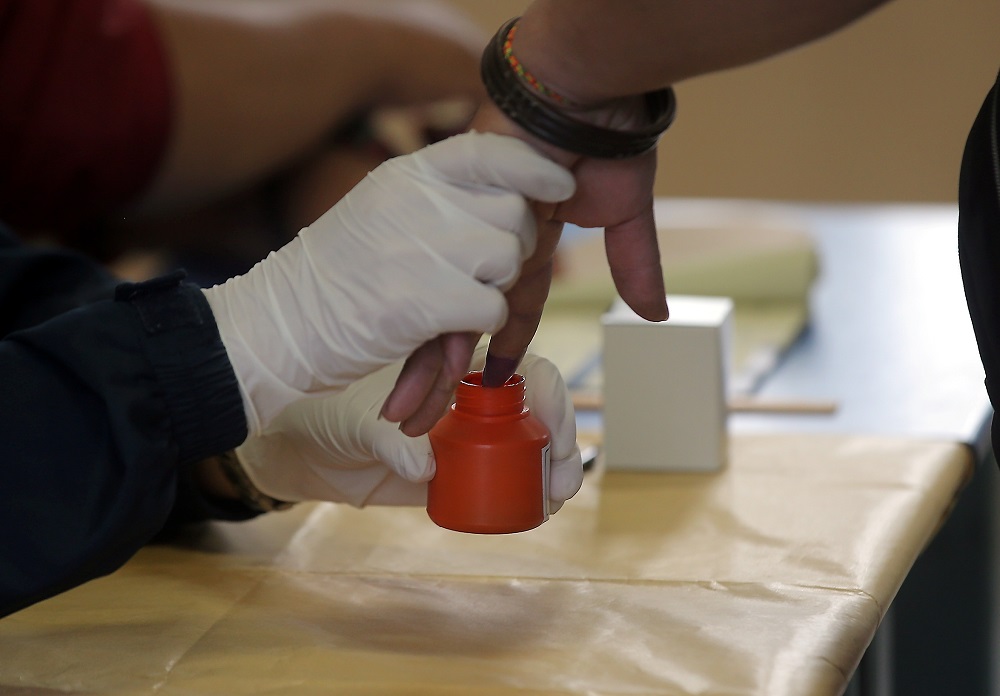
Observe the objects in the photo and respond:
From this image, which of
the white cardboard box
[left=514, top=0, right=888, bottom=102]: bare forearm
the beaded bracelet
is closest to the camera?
[left=514, top=0, right=888, bottom=102]: bare forearm

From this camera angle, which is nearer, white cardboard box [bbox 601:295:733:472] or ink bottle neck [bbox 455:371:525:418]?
ink bottle neck [bbox 455:371:525:418]

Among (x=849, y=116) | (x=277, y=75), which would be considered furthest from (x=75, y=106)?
(x=849, y=116)

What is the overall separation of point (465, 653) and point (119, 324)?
301 mm

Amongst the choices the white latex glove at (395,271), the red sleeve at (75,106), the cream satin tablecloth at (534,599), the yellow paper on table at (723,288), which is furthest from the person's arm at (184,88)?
the white latex glove at (395,271)

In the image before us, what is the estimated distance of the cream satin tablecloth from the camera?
0.70m

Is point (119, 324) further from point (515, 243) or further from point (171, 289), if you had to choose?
point (515, 243)

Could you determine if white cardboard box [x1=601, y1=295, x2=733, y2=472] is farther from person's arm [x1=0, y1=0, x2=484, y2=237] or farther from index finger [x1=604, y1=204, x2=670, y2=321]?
person's arm [x1=0, y1=0, x2=484, y2=237]

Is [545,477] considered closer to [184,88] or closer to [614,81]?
[614,81]

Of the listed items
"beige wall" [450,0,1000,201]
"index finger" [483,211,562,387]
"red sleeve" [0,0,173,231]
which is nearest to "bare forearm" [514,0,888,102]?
→ "index finger" [483,211,562,387]

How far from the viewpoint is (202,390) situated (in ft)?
2.46

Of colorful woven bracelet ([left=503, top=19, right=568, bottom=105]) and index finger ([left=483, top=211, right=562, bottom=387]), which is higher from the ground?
colorful woven bracelet ([left=503, top=19, right=568, bottom=105])

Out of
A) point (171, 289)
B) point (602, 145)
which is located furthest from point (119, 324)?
point (602, 145)

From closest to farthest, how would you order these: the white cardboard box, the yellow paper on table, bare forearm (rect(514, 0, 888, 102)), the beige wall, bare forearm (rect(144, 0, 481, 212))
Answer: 1. bare forearm (rect(514, 0, 888, 102))
2. the white cardboard box
3. the yellow paper on table
4. bare forearm (rect(144, 0, 481, 212))
5. the beige wall

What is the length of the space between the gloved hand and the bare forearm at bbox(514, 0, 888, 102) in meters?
0.20
